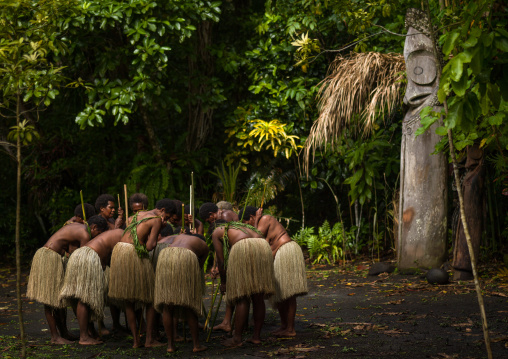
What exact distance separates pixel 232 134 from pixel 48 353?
6059 mm

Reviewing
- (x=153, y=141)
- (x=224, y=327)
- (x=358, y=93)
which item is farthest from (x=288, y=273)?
(x=153, y=141)

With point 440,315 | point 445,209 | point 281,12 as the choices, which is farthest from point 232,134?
point 440,315

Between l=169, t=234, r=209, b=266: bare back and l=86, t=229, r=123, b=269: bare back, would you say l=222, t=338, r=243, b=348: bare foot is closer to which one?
l=169, t=234, r=209, b=266: bare back

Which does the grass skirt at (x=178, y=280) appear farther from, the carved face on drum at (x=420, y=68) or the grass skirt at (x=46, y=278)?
the carved face on drum at (x=420, y=68)

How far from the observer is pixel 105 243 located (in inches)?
221

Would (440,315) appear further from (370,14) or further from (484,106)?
(370,14)

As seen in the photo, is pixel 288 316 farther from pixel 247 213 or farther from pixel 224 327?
pixel 247 213

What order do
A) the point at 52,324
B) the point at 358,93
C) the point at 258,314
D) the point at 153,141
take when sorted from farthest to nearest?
1. the point at 153,141
2. the point at 358,93
3. the point at 52,324
4. the point at 258,314

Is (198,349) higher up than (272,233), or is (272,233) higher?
(272,233)

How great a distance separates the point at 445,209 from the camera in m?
8.05

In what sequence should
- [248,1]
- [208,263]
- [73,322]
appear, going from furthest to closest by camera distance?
1. [248,1]
2. [208,263]
3. [73,322]

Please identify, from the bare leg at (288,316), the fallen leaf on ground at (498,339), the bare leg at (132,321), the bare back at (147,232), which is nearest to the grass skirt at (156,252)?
the bare back at (147,232)

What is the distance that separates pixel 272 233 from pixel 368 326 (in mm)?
1170

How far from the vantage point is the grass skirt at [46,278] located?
18.3ft
